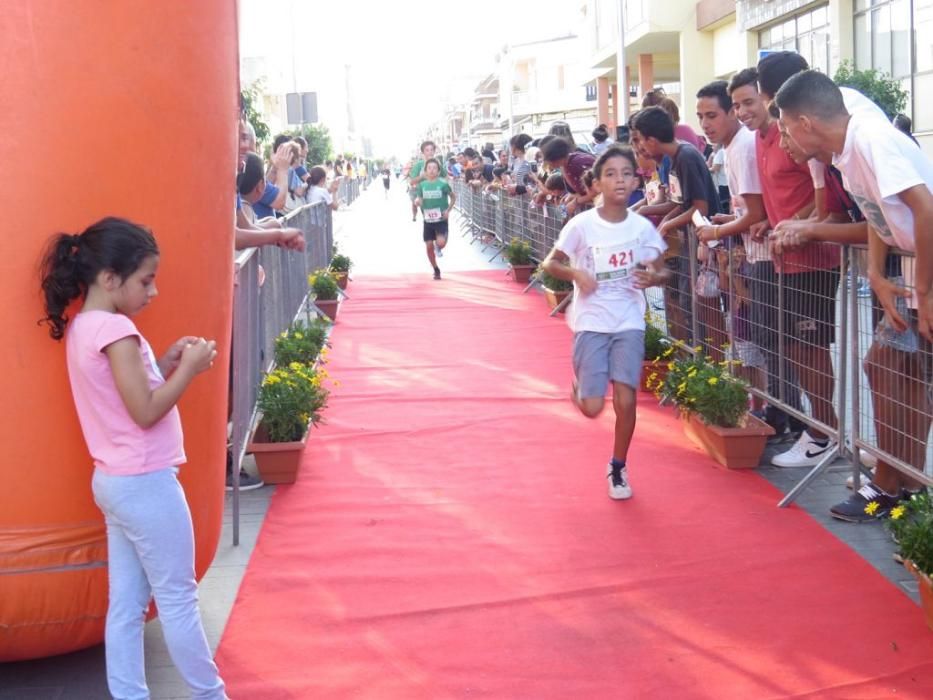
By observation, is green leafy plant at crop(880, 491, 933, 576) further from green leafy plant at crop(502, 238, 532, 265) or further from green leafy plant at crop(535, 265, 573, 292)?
green leafy plant at crop(502, 238, 532, 265)

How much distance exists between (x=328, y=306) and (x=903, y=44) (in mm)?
13479

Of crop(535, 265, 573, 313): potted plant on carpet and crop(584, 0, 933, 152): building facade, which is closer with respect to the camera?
crop(535, 265, 573, 313): potted plant on carpet

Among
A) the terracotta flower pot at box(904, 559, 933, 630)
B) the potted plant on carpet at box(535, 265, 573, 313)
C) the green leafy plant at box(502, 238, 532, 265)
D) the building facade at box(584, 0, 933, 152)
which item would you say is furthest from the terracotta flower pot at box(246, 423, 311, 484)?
the building facade at box(584, 0, 933, 152)

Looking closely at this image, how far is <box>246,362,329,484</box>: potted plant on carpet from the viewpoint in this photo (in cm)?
640

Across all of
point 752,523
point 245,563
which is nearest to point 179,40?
point 245,563

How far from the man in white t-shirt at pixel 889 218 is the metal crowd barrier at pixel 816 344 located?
0.01 metres

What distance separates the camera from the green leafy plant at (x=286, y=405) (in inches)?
257

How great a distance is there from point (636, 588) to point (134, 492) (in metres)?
2.18

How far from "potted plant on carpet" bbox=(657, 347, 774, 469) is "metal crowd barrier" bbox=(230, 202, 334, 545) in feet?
8.23

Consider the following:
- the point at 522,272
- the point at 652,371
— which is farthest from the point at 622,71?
the point at 652,371

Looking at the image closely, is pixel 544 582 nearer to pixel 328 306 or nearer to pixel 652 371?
pixel 652 371

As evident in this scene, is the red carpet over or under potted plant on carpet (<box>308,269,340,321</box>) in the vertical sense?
under

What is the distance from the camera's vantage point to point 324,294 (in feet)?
43.1

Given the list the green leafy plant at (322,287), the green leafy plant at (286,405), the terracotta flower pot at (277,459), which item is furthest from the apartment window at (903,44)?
the terracotta flower pot at (277,459)
